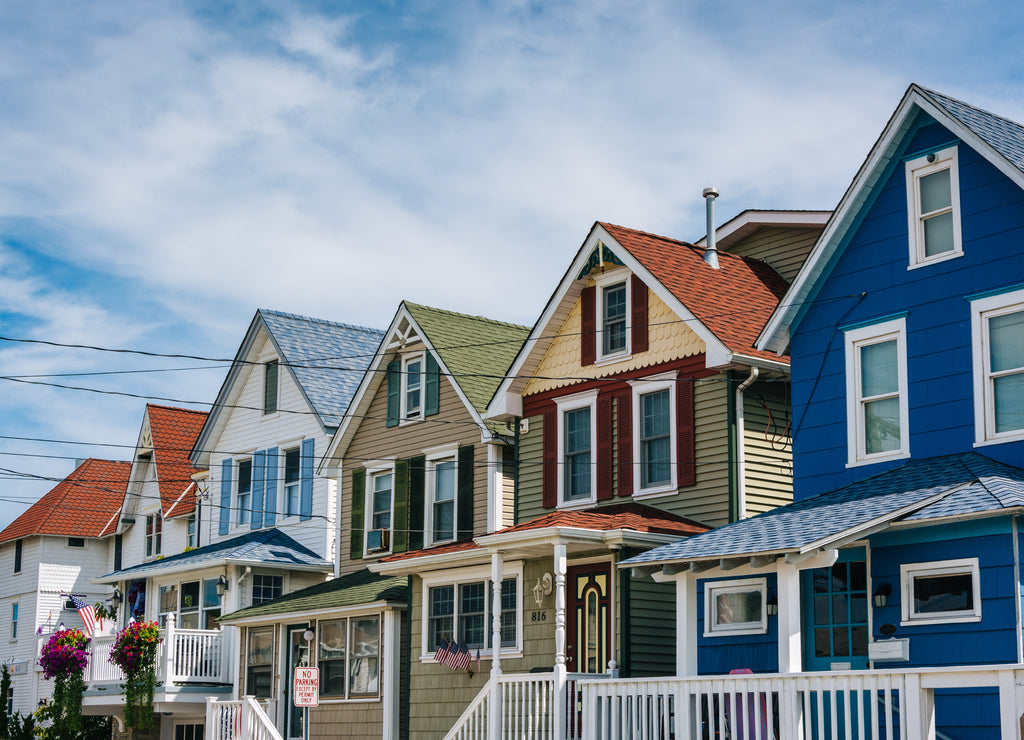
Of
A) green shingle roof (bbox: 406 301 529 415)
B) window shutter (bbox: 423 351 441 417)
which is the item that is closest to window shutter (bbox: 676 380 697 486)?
green shingle roof (bbox: 406 301 529 415)

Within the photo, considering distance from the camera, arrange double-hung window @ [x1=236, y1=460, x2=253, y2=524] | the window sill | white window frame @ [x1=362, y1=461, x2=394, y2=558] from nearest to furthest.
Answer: the window sill < white window frame @ [x1=362, y1=461, x2=394, y2=558] < double-hung window @ [x1=236, y1=460, x2=253, y2=524]

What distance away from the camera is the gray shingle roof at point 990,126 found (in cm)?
1842

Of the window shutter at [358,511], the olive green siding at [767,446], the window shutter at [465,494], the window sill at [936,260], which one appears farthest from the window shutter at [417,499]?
the window sill at [936,260]

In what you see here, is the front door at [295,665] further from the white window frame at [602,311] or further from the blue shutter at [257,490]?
the white window frame at [602,311]

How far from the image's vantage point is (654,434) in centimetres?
2394

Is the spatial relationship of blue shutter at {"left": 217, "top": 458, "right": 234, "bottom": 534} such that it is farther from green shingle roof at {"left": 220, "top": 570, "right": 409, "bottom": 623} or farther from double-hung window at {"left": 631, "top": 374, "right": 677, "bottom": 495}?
double-hung window at {"left": 631, "top": 374, "right": 677, "bottom": 495}

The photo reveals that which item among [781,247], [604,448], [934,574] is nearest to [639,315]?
[604,448]

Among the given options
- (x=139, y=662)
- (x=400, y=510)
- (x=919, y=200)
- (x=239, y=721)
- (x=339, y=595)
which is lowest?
(x=239, y=721)

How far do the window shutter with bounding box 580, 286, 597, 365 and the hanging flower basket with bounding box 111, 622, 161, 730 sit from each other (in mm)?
12498

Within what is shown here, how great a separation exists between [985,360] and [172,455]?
29.7 meters

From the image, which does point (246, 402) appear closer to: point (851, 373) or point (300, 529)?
point (300, 529)

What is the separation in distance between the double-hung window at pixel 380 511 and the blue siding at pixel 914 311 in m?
12.0

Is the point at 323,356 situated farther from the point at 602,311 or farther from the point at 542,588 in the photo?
the point at 542,588

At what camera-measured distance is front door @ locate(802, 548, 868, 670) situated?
1802cm
